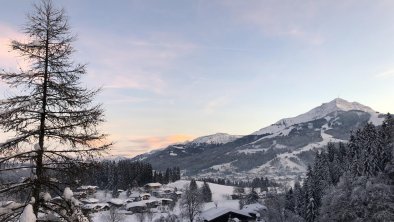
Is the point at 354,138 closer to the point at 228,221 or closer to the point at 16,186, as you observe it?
the point at 228,221

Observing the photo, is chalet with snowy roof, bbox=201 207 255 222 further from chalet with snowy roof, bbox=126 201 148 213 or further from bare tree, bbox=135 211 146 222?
chalet with snowy roof, bbox=126 201 148 213

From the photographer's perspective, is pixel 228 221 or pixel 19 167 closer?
pixel 19 167

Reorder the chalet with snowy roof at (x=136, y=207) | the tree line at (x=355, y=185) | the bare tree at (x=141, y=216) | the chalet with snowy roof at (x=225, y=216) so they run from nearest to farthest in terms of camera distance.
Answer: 1. the tree line at (x=355, y=185)
2. the chalet with snowy roof at (x=225, y=216)
3. the bare tree at (x=141, y=216)
4. the chalet with snowy roof at (x=136, y=207)

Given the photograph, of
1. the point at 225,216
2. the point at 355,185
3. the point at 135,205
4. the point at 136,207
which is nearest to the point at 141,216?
the point at 135,205

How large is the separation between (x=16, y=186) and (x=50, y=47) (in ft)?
18.7

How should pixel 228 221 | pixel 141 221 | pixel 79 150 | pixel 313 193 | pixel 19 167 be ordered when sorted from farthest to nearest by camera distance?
pixel 141 221 → pixel 313 193 → pixel 228 221 → pixel 79 150 → pixel 19 167

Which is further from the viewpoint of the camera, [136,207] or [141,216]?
[136,207]

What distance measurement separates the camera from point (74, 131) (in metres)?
16.6

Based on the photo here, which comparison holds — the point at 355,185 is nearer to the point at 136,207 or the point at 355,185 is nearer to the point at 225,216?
the point at 225,216

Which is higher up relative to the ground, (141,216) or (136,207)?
(136,207)

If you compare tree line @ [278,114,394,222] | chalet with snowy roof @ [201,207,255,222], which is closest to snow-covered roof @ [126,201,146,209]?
tree line @ [278,114,394,222]

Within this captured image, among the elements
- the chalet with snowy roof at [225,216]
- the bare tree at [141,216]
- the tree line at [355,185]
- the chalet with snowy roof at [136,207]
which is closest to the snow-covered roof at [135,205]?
the chalet with snowy roof at [136,207]

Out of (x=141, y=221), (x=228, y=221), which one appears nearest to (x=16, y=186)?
(x=228, y=221)

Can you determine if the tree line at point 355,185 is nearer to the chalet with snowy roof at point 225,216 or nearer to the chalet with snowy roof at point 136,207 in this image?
the chalet with snowy roof at point 225,216
